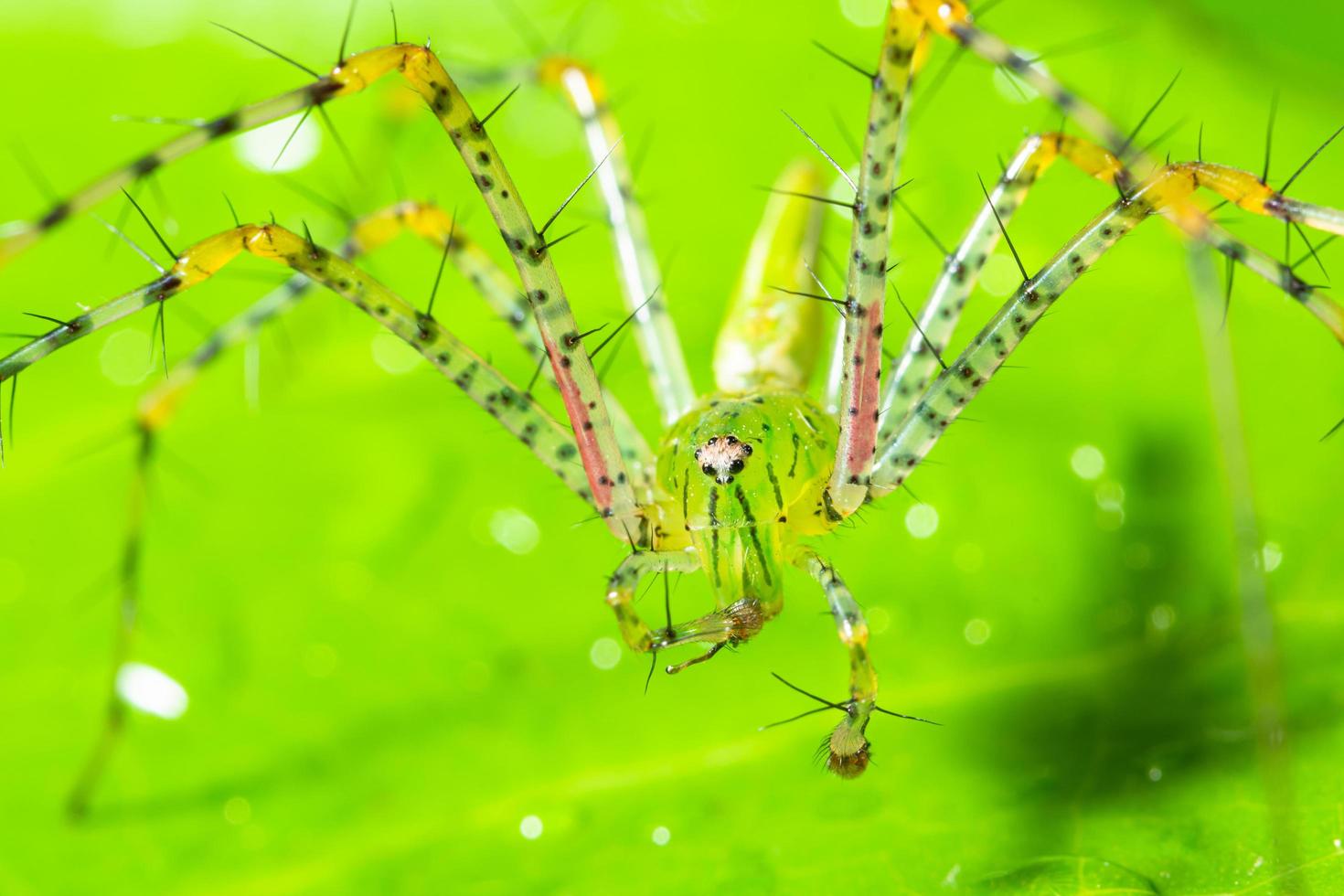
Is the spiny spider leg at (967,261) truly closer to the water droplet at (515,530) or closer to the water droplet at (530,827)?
the water droplet at (515,530)

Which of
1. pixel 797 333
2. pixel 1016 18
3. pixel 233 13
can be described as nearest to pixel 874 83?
pixel 797 333

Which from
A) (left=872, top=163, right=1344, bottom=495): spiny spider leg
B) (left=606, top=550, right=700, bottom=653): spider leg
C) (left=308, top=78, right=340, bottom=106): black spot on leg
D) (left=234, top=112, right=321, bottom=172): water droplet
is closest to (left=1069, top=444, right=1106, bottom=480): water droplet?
(left=872, top=163, right=1344, bottom=495): spiny spider leg

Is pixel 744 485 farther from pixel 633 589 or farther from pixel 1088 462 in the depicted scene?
pixel 1088 462

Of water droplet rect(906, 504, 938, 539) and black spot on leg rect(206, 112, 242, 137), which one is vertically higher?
water droplet rect(906, 504, 938, 539)

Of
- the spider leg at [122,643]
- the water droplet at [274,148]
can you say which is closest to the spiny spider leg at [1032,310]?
the spider leg at [122,643]

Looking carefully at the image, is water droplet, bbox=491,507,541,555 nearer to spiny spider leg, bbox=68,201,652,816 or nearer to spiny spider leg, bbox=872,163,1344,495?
spiny spider leg, bbox=68,201,652,816

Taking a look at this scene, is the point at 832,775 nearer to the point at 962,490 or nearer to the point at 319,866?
the point at 962,490
